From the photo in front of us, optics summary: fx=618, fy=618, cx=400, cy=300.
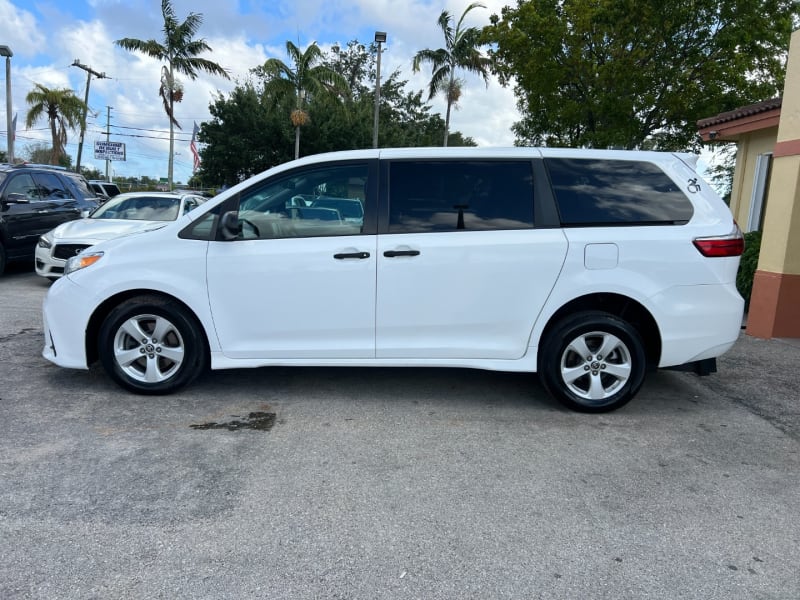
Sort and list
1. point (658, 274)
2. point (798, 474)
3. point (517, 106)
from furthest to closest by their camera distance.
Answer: point (517, 106), point (658, 274), point (798, 474)

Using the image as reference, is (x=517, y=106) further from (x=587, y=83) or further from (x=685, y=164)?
(x=685, y=164)

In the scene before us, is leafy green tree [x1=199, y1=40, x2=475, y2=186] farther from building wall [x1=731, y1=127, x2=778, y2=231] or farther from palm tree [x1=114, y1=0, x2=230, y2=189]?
building wall [x1=731, y1=127, x2=778, y2=231]

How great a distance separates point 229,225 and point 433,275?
1.51m

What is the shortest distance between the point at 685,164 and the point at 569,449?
236cm

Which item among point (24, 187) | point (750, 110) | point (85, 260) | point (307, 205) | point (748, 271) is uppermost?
point (750, 110)

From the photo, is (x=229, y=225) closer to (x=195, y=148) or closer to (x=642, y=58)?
(x=642, y=58)

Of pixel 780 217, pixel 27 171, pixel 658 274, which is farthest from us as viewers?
pixel 27 171

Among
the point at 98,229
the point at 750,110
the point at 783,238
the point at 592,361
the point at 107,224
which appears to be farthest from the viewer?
the point at 750,110

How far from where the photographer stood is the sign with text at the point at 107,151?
26547 millimetres

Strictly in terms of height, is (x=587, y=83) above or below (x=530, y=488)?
above

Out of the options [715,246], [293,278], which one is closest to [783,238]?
[715,246]

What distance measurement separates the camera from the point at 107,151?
26844 millimetres

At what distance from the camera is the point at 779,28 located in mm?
16203

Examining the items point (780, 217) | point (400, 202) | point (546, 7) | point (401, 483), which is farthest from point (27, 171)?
point (546, 7)
